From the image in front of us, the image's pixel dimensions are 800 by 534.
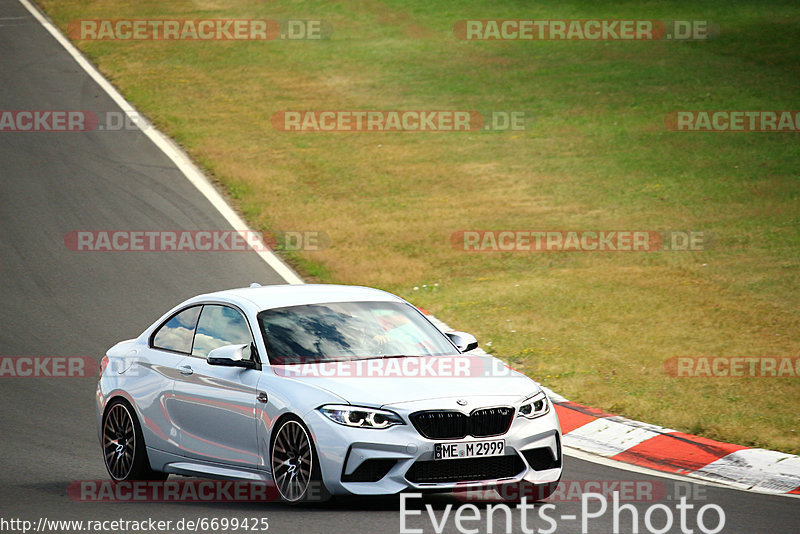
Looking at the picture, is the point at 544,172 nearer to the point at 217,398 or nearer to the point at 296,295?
the point at 296,295

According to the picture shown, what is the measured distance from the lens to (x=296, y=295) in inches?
357

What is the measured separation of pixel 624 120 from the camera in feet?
83.7

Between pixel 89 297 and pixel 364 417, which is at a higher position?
pixel 89 297

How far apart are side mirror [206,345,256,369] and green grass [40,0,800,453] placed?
454 centimetres

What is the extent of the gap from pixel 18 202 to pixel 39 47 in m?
14.8

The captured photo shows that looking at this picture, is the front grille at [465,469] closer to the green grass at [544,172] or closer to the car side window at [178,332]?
the car side window at [178,332]

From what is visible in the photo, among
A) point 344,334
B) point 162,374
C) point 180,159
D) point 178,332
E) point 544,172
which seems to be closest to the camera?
point 344,334

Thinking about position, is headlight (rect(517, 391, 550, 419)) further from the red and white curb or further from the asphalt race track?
the red and white curb

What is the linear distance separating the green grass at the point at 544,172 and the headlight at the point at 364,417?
416 cm

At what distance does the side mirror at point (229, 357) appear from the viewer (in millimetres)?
8195

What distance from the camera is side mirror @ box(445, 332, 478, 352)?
9.05m

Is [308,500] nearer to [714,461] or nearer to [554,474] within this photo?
[554,474]

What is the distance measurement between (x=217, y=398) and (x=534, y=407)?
2.35 metres

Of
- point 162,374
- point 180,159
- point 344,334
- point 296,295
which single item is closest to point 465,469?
point 344,334
